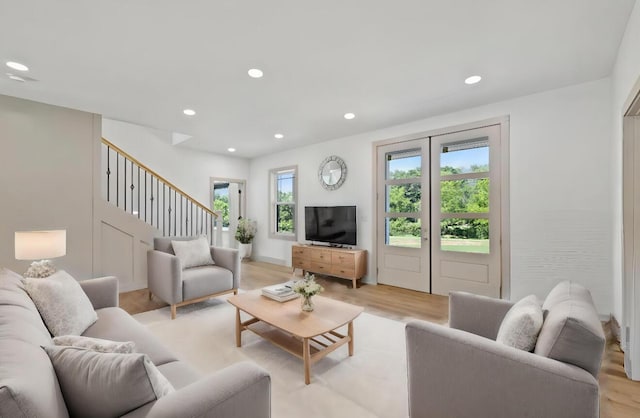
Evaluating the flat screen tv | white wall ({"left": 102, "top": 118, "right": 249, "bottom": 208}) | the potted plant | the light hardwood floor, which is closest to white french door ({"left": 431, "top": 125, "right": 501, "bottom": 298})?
the light hardwood floor

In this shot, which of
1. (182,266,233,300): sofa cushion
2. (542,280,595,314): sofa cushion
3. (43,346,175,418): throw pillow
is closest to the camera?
(43,346,175,418): throw pillow

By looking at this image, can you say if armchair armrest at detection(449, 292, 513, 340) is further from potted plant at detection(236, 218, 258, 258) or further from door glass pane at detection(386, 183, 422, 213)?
potted plant at detection(236, 218, 258, 258)

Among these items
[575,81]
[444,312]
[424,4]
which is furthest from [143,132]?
[575,81]

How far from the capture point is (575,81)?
3023 millimetres

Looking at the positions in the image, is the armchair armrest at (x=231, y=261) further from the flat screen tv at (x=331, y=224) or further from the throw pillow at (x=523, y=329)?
the throw pillow at (x=523, y=329)

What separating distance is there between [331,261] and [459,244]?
78.6 inches

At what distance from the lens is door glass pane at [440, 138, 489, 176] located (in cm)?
375

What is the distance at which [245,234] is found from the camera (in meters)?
6.75

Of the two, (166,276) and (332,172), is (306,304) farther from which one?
(332,172)

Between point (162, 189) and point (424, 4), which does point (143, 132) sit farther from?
point (424, 4)

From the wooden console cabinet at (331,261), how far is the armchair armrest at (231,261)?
1578 millimetres

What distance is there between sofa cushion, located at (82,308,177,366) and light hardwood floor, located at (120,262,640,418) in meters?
1.58

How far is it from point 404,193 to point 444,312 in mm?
1831

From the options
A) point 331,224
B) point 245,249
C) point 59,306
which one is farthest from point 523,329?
point 245,249
